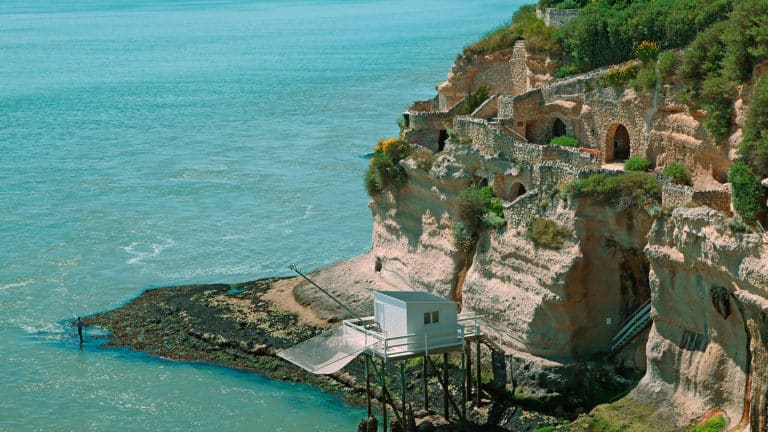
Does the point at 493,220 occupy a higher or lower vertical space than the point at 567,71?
lower

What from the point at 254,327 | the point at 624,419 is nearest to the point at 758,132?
the point at 624,419

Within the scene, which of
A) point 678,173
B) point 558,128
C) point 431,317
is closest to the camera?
point 431,317

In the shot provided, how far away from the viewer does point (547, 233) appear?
36906 millimetres

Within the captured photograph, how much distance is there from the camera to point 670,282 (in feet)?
110

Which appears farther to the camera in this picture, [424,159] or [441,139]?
[441,139]

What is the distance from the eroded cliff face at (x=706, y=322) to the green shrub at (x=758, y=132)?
265cm

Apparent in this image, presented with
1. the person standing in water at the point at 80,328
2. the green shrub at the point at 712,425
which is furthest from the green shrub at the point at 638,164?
the person standing in water at the point at 80,328

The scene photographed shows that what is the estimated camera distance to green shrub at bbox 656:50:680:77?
128 ft

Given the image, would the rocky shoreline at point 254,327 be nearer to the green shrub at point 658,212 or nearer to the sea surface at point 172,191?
the sea surface at point 172,191

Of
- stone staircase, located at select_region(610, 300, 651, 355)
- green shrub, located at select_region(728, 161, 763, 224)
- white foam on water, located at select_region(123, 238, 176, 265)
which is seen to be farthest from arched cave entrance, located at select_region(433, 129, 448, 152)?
white foam on water, located at select_region(123, 238, 176, 265)

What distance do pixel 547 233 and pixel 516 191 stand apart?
447cm

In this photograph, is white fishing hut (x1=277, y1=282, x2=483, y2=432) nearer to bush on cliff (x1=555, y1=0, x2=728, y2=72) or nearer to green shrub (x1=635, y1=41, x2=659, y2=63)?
green shrub (x1=635, y1=41, x2=659, y2=63)

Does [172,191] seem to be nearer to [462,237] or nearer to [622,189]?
[462,237]

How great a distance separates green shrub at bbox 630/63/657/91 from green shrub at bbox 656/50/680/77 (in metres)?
0.39
